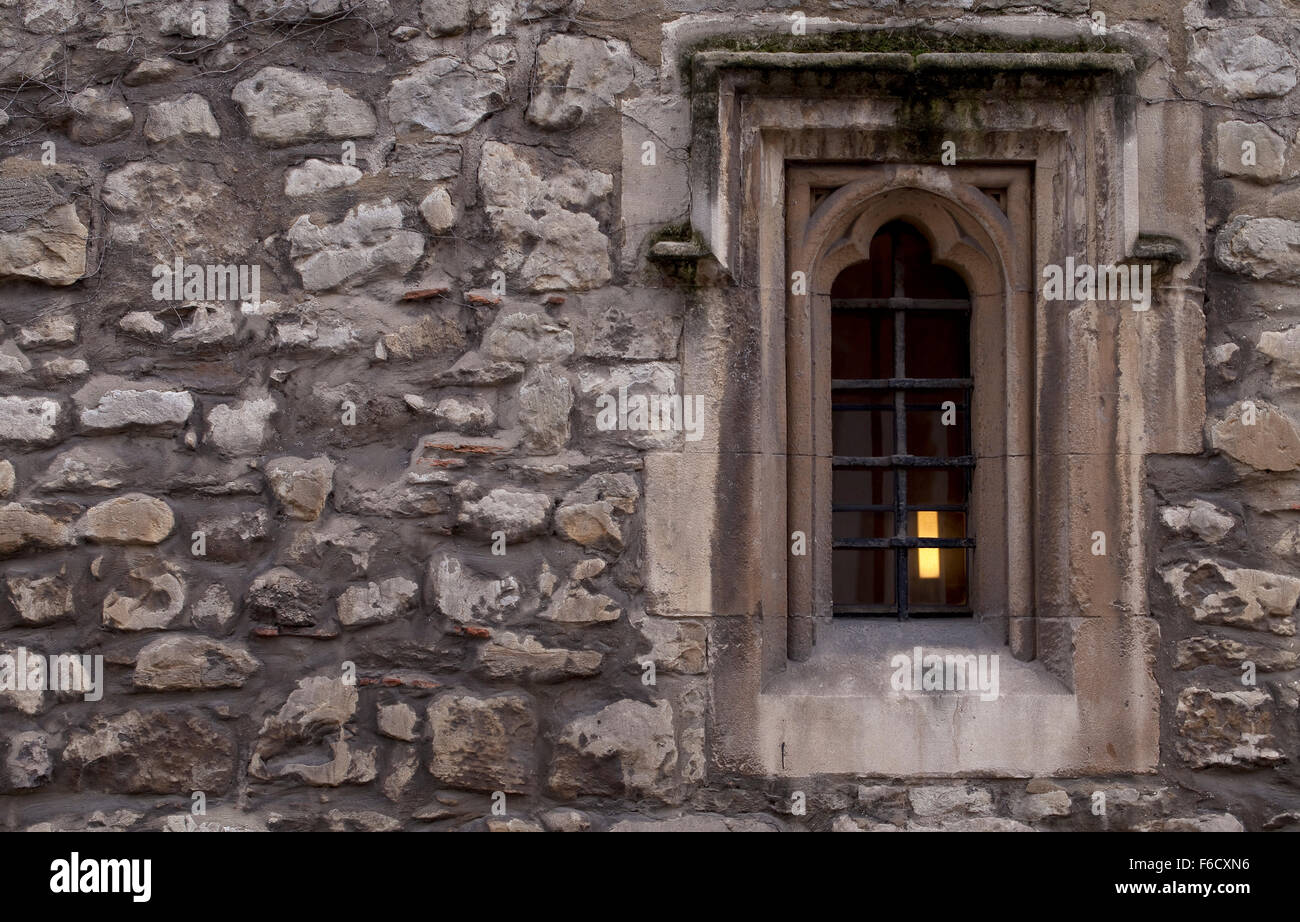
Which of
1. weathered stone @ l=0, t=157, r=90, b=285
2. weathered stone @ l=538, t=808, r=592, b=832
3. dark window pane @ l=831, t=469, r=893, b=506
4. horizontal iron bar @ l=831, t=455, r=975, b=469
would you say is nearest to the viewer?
weathered stone @ l=538, t=808, r=592, b=832

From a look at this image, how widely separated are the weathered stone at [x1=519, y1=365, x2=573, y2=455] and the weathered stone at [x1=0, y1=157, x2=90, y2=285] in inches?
59.8

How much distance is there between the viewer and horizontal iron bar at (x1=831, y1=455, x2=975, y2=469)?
368cm

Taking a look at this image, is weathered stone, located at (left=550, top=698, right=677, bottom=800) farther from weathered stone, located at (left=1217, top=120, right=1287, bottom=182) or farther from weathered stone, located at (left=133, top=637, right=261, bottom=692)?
weathered stone, located at (left=1217, top=120, right=1287, bottom=182)

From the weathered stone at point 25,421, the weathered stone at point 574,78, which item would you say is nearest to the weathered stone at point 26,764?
the weathered stone at point 25,421

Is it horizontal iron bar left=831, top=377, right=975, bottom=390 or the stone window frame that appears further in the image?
horizontal iron bar left=831, top=377, right=975, bottom=390

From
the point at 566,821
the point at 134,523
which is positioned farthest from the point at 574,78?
the point at 566,821

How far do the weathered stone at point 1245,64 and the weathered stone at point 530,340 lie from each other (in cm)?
228

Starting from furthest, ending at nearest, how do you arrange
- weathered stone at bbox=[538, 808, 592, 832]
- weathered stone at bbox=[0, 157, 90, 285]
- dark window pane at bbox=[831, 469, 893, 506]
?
dark window pane at bbox=[831, 469, 893, 506] < weathered stone at bbox=[0, 157, 90, 285] < weathered stone at bbox=[538, 808, 592, 832]

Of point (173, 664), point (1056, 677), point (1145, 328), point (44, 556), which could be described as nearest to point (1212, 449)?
point (1145, 328)

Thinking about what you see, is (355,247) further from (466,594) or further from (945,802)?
(945,802)

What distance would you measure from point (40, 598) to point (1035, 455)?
323 cm

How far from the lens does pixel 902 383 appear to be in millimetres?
3682

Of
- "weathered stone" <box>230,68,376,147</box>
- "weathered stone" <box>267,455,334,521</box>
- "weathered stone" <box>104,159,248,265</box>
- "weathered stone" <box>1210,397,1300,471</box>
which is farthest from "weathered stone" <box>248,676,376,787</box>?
"weathered stone" <box>1210,397,1300,471</box>

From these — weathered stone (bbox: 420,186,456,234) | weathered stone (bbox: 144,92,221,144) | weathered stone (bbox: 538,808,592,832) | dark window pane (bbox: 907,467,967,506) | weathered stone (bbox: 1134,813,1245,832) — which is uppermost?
weathered stone (bbox: 144,92,221,144)
